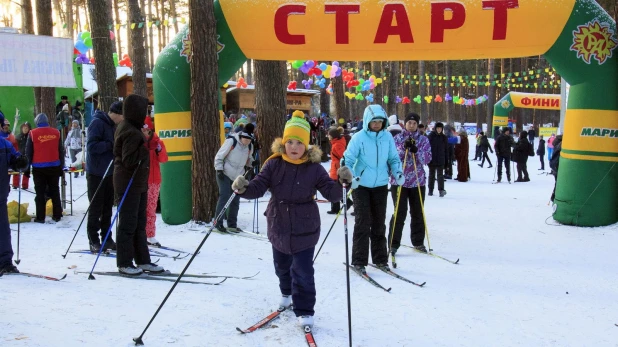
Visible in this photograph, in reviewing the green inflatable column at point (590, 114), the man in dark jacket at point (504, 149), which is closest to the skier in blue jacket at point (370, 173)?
the green inflatable column at point (590, 114)

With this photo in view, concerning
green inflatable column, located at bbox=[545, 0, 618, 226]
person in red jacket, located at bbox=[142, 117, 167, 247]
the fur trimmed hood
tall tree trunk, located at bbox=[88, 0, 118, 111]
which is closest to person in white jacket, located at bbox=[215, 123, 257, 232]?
person in red jacket, located at bbox=[142, 117, 167, 247]

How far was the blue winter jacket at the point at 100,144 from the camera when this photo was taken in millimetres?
→ 6527

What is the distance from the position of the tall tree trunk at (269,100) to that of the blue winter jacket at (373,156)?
6.03m

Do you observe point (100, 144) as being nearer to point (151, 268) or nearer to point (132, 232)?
point (132, 232)

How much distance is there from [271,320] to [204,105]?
4741 mm

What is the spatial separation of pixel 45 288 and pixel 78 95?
16.9m

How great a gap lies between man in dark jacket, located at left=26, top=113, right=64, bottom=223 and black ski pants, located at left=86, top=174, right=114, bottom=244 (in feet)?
7.95

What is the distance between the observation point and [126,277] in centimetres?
543

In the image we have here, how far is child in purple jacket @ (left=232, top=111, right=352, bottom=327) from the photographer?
405 cm

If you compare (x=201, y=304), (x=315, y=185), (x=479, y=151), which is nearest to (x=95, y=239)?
(x=201, y=304)

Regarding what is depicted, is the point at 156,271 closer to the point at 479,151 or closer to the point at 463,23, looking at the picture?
the point at 463,23

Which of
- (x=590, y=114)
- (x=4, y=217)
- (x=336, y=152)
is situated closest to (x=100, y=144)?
(x=4, y=217)

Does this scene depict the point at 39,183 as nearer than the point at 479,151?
Yes

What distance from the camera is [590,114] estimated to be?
8336mm
